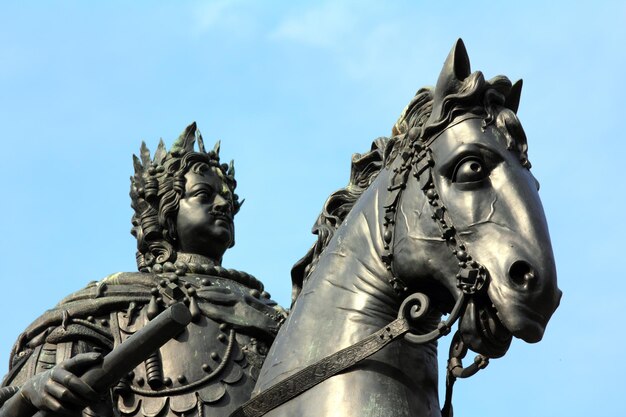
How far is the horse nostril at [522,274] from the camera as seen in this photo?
791 centimetres

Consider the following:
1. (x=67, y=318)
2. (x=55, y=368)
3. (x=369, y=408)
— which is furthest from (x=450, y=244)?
(x=67, y=318)

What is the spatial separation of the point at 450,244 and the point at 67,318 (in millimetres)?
3210

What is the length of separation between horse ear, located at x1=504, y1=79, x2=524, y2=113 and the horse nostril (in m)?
1.27

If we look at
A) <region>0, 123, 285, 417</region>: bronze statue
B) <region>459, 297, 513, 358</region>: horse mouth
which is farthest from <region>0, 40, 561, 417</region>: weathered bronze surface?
<region>0, 123, 285, 417</region>: bronze statue

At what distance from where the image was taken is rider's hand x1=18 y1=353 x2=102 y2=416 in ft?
28.9

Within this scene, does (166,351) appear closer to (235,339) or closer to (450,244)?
(235,339)

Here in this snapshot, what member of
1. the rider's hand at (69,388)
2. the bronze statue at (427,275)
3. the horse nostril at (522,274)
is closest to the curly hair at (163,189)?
the rider's hand at (69,388)

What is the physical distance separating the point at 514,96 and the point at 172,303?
7.68ft

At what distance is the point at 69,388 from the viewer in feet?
28.9

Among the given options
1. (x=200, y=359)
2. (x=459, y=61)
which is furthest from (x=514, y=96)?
(x=200, y=359)

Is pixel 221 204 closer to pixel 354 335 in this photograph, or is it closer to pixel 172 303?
pixel 172 303

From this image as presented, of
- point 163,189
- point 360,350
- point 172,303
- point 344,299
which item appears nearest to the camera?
point 360,350

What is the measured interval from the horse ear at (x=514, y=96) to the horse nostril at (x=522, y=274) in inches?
49.9

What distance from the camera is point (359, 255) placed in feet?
28.0
